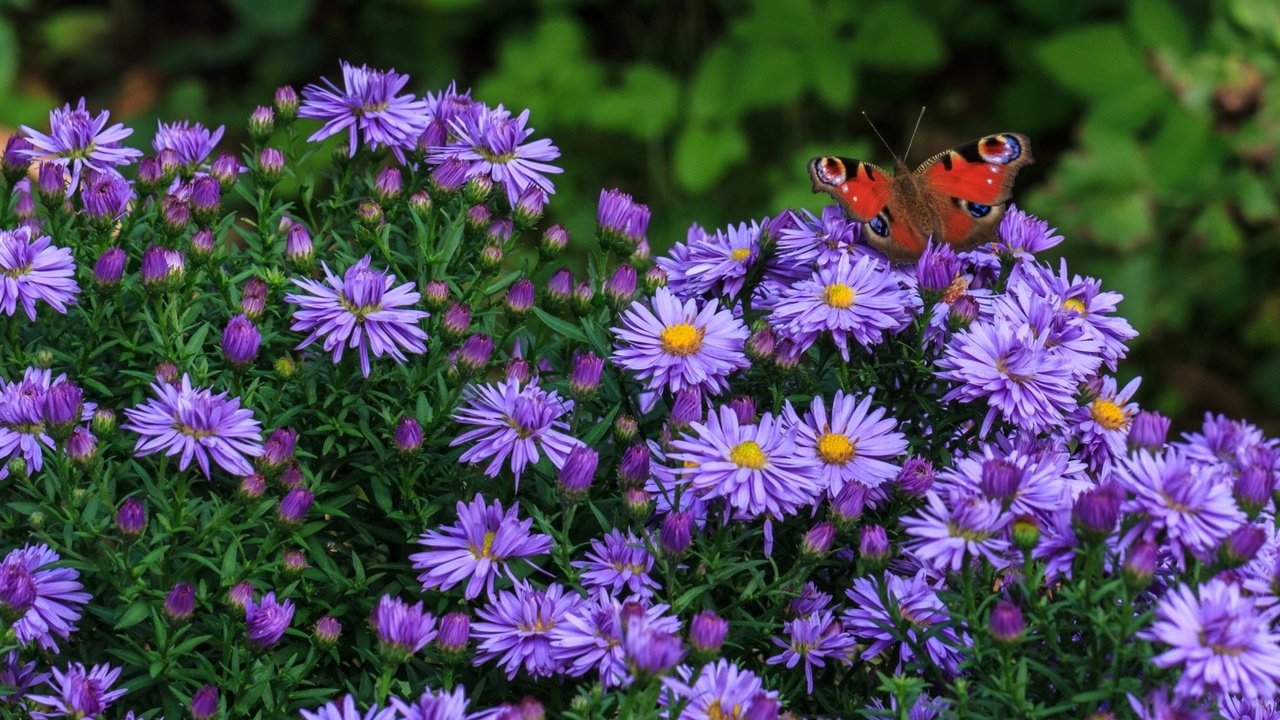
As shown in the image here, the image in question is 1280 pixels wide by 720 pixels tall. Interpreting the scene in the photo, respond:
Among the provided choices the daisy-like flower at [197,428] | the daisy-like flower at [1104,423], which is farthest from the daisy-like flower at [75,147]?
the daisy-like flower at [1104,423]

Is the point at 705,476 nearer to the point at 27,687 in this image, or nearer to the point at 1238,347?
the point at 27,687

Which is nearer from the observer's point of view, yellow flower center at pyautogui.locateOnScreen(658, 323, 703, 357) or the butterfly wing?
yellow flower center at pyautogui.locateOnScreen(658, 323, 703, 357)

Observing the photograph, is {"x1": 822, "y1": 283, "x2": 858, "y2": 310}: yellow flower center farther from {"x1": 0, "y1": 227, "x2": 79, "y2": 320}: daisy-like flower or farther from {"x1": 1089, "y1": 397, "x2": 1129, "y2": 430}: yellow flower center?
{"x1": 0, "y1": 227, "x2": 79, "y2": 320}: daisy-like flower

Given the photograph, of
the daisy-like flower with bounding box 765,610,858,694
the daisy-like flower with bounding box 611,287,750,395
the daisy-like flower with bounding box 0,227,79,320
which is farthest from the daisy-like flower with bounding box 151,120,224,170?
the daisy-like flower with bounding box 765,610,858,694

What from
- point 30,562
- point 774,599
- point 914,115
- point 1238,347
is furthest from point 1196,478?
point 914,115

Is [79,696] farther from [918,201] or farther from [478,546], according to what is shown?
A: [918,201]

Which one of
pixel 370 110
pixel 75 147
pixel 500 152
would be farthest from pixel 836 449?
pixel 75 147
